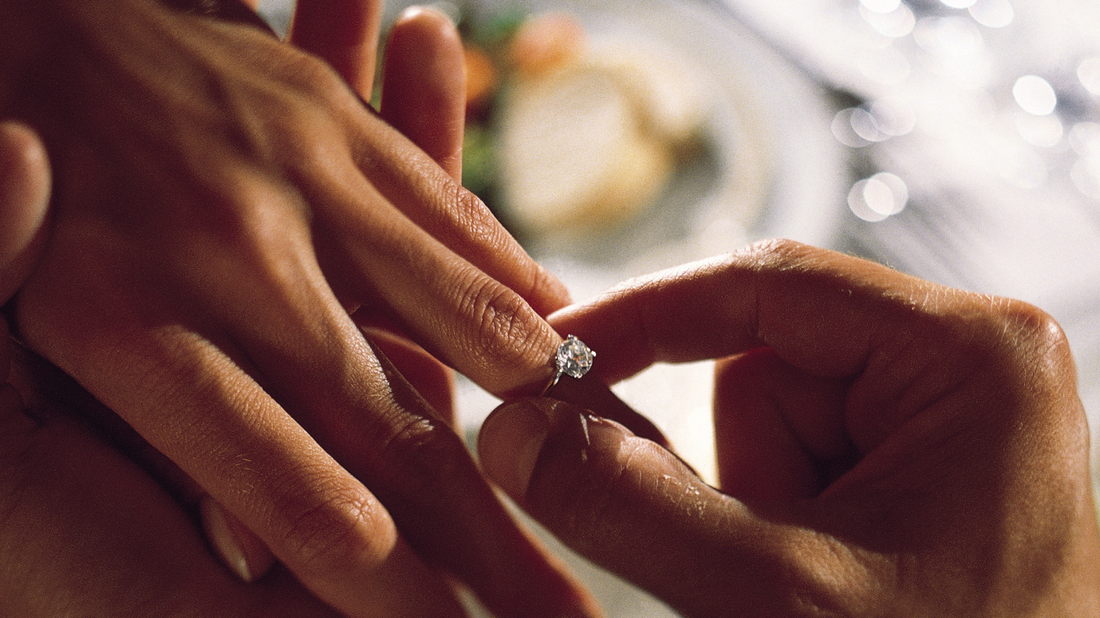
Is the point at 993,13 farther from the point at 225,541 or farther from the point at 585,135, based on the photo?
the point at 225,541

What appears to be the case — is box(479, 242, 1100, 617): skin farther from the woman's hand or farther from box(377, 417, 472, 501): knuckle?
the woman's hand

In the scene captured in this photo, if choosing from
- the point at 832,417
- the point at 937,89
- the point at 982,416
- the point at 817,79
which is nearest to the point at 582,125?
the point at 817,79

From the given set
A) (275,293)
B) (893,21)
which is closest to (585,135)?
(893,21)

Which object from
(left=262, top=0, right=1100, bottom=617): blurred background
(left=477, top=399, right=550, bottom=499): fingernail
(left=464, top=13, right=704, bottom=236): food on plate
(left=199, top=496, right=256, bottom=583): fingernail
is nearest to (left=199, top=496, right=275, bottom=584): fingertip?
(left=199, top=496, right=256, bottom=583): fingernail

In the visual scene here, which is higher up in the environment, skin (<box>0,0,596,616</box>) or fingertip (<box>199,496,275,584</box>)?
skin (<box>0,0,596,616</box>)

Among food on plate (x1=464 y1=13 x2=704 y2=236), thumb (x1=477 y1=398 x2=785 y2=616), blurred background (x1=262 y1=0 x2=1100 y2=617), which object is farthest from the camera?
food on plate (x1=464 y1=13 x2=704 y2=236)

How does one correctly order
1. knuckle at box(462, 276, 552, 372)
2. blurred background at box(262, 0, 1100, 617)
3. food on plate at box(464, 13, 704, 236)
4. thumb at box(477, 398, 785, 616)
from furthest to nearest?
food on plate at box(464, 13, 704, 236), blurred background at box(262, 0, 1100, 617), knuckle at box(462, 276, 552, 372), thumb at box(477, 398, 785, 616)

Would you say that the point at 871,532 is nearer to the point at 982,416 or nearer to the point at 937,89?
the point at 982,416
